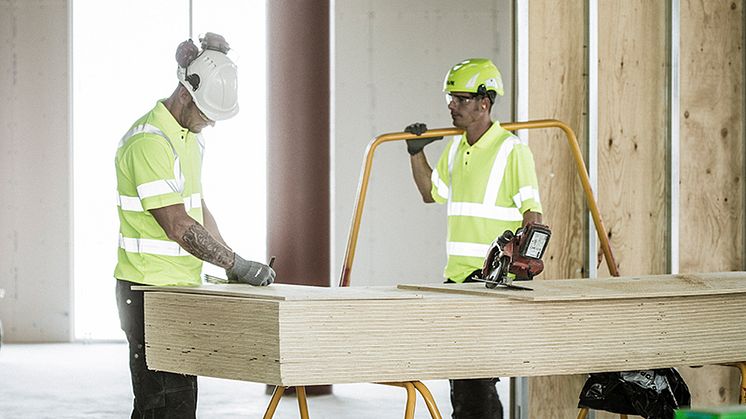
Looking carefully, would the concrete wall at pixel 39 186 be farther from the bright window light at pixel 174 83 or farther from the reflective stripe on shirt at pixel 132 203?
the reflective stripe on shirt at pixel 132 203

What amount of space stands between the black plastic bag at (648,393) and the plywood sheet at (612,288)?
0.34 m

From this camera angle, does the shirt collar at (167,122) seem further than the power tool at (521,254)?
Yes

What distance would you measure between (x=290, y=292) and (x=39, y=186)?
752cm

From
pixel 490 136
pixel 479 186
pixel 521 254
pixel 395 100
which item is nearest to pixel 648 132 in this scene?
pixel 490 136

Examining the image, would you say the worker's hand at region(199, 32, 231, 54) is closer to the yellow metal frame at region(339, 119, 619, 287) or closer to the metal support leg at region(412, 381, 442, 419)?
the yellow metal frame at region(339, 119, 619, 287)

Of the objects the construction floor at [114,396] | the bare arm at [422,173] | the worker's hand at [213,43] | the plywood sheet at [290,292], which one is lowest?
the construction floor at [114,396]

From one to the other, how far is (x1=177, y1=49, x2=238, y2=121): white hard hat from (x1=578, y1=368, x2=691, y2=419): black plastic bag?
170 centimetres

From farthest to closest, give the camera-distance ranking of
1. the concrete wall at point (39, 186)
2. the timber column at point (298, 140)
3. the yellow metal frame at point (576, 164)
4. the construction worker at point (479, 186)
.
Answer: the concrete wall at point (39, 186) < the timber column at point (298, 140) < the yellow metal frame at point (576, 164) < the construction worker at point (479, 186)

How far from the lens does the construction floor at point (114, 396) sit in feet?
21.7

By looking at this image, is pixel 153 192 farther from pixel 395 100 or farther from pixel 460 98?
pixel 395 100

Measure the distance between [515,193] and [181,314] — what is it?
6.30 feet

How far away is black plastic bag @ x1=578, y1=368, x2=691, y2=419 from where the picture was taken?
3627 millimetres

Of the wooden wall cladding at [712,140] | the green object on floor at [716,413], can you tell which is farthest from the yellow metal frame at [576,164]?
the green object on floor at [716,413]

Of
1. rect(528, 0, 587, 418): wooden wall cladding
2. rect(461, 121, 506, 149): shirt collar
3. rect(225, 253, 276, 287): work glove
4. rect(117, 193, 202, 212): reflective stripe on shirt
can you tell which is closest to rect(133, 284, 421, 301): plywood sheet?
rect(225, 253, 276, 287): work glove
